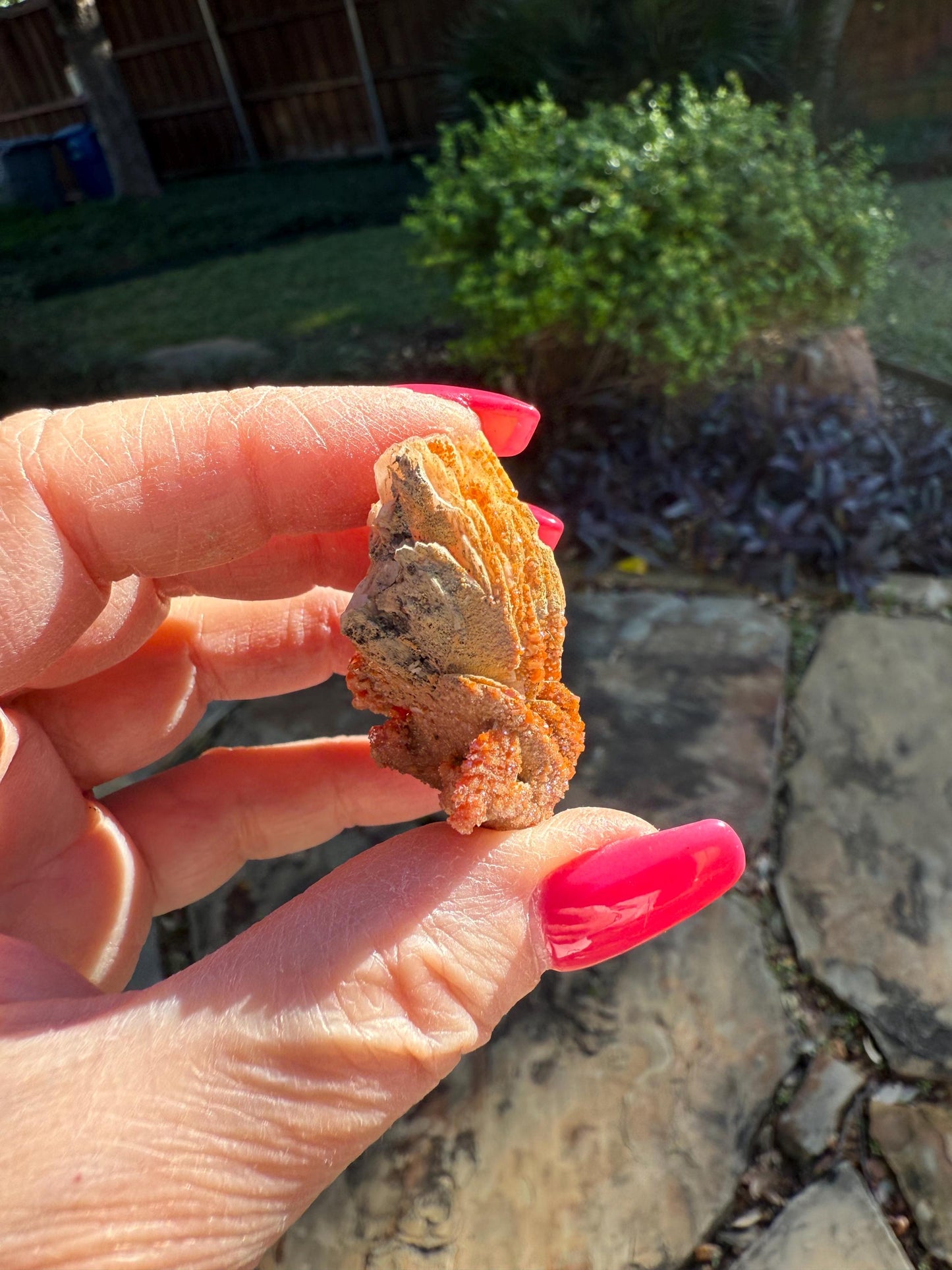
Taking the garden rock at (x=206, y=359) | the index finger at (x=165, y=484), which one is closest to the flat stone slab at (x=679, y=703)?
the index finger at (x=165, y=484)

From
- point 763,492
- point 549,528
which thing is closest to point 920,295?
point 763,492

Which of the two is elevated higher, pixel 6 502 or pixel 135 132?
pixel 135 132

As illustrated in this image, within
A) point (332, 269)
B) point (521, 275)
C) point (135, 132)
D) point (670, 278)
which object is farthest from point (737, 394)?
point (135, 132)

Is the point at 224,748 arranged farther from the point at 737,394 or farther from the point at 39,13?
the point at 39,13

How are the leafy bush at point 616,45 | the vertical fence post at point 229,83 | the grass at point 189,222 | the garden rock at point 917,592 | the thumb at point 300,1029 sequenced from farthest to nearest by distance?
the vertical fence post at point 229,83
the grass at point 189,222
the leafy bush at point 616,45
the garden rock at point 917,592
the thumb at point 300,1029

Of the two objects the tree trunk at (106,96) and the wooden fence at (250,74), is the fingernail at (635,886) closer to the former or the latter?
the wooden fence at (250,74)

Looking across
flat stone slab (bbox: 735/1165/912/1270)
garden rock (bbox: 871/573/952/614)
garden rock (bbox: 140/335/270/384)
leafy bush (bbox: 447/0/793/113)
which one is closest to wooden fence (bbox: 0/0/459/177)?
leafy bush (bbox: 447/0/793/113)

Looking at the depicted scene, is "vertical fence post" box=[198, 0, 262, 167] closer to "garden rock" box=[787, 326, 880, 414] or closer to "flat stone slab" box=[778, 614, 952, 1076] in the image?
"garden rock" box=[787, 326, 880, 414]
